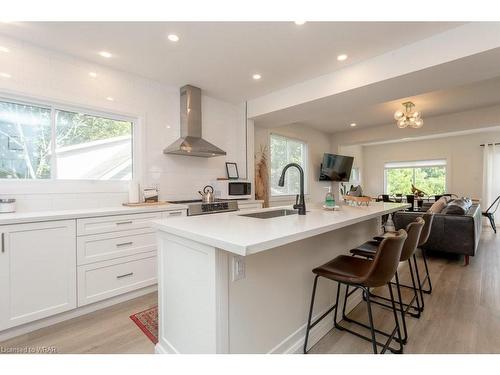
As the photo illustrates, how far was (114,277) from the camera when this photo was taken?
237 cm

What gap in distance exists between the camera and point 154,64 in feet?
9.42

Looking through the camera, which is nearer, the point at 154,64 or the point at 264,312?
the point at 264,312

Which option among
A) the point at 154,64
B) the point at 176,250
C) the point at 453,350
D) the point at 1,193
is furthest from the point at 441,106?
the point at 1,193

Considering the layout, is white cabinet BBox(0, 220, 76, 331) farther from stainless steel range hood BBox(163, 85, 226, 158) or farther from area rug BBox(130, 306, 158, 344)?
stainless steel range hood BBox(163, 85, 226, 158)

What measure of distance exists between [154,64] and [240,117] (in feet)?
5.74

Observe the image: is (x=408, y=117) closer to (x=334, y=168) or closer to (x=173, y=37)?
(x=334, y=168)

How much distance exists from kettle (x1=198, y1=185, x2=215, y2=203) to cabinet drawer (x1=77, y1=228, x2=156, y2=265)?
1024mm

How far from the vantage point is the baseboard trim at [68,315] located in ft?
6.16

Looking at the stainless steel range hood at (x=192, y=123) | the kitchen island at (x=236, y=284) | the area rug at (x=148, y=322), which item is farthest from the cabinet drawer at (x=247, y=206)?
the kitchen island at (x=236, y=284)

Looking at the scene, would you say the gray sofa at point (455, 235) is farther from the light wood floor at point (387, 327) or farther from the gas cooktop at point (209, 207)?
the gas cooktop at point (209, 207)

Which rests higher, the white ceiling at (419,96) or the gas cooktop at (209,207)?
the white ceiling at (419,96)

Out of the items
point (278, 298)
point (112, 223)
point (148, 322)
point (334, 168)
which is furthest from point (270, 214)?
point (334, 168)

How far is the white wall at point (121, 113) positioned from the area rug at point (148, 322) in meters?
1.38

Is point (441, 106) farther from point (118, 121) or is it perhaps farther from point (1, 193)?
point (1, 193)
